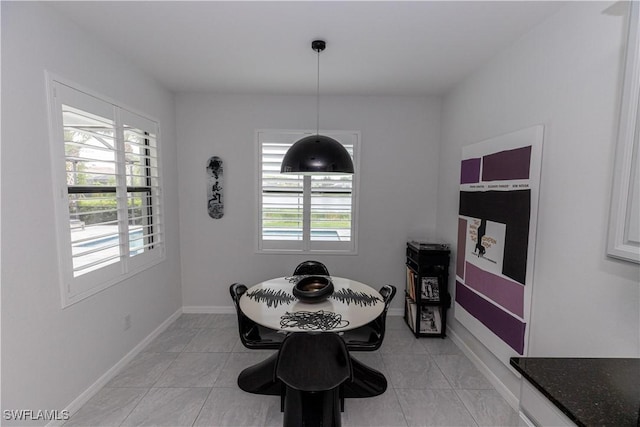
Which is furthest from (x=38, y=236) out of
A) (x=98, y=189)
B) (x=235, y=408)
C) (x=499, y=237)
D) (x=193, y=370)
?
(x=499, y=237)

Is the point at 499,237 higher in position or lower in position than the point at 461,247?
higher

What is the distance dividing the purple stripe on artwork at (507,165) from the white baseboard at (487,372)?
157 cm

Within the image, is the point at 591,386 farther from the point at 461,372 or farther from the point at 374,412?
the point at 461,372

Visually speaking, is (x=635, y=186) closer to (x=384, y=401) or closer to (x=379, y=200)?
(x=384, y=401)

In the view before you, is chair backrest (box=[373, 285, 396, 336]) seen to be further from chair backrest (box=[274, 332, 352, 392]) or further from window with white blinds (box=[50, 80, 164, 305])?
window with white blinds (box=[50, 80, 164, 305])

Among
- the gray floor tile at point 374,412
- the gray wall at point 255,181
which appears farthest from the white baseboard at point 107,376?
the gray floor tile at point 374,412

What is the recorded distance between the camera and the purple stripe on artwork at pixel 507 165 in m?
2.04

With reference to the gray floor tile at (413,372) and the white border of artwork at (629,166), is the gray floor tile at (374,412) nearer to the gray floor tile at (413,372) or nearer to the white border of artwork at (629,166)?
the gray floor tile at (413,372)

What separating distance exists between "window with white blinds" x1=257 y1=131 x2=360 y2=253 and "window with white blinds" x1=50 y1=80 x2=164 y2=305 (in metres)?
1.26

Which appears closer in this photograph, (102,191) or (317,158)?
(317,158)

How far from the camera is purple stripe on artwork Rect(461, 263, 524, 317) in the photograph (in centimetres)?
211

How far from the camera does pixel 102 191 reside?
232cm

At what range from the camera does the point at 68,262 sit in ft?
6.58

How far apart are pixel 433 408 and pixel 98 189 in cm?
305
